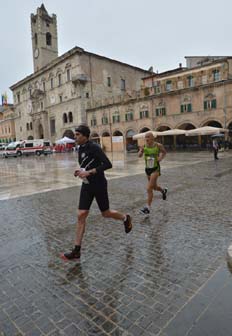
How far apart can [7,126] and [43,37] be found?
30.2 metres

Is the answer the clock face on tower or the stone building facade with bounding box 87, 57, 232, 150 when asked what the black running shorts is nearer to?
the stone building facade with bounding box 87, 57, 232, 150

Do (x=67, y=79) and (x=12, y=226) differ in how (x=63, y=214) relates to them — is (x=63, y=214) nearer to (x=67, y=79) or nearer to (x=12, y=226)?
(x=12, y=226)

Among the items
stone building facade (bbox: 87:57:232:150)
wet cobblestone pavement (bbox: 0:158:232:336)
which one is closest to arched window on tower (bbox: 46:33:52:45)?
stone building facade (bbox: 87:57:232:150)

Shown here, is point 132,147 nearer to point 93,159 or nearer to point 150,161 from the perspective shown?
point 150,161

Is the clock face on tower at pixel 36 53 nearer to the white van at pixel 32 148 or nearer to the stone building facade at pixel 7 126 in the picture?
the stone building facade at pixel 7 126

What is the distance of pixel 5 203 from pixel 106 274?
17.6ft

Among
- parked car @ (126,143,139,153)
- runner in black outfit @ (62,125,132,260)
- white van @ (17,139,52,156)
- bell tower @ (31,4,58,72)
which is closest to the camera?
runner in black outfit @ (62,125,132,260)

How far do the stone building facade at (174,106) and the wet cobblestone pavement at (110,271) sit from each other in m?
27.5

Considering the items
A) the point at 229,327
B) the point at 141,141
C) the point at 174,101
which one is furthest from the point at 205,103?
the point at 229,327

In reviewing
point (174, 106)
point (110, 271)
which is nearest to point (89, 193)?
point (110, 271)

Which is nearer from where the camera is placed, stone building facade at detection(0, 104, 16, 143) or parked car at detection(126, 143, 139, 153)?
parked car at detection(126, 143, 139, 153)

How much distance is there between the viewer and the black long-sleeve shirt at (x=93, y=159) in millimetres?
3559

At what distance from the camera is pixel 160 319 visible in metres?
2.33

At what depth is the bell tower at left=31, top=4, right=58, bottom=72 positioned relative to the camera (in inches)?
2141
